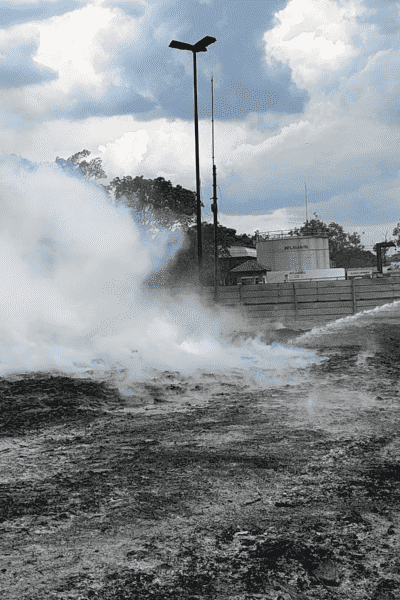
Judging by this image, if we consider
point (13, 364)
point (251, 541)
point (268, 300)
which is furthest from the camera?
point (268, 300)

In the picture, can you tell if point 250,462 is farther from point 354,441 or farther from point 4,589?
point 4,589

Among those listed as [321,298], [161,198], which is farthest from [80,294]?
[161,198]

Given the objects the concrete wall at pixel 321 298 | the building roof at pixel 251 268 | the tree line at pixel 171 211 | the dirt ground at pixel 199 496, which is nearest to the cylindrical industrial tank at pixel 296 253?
the building roof at pixel 251 268

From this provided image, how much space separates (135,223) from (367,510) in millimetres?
12424

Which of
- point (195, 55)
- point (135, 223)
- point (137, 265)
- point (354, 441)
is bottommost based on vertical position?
point (354, 441)

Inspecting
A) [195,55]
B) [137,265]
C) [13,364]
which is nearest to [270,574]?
[13,364]

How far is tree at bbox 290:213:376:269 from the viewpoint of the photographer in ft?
329

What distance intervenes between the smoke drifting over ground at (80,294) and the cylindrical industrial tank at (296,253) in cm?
3759

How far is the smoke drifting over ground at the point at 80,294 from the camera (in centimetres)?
1198

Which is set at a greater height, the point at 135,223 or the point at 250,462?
the point at 135,223

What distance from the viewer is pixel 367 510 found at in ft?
13.9

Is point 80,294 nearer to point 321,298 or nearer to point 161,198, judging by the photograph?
point 321,298

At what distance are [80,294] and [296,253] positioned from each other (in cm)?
3986

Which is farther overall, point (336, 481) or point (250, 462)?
point (250, 462)
